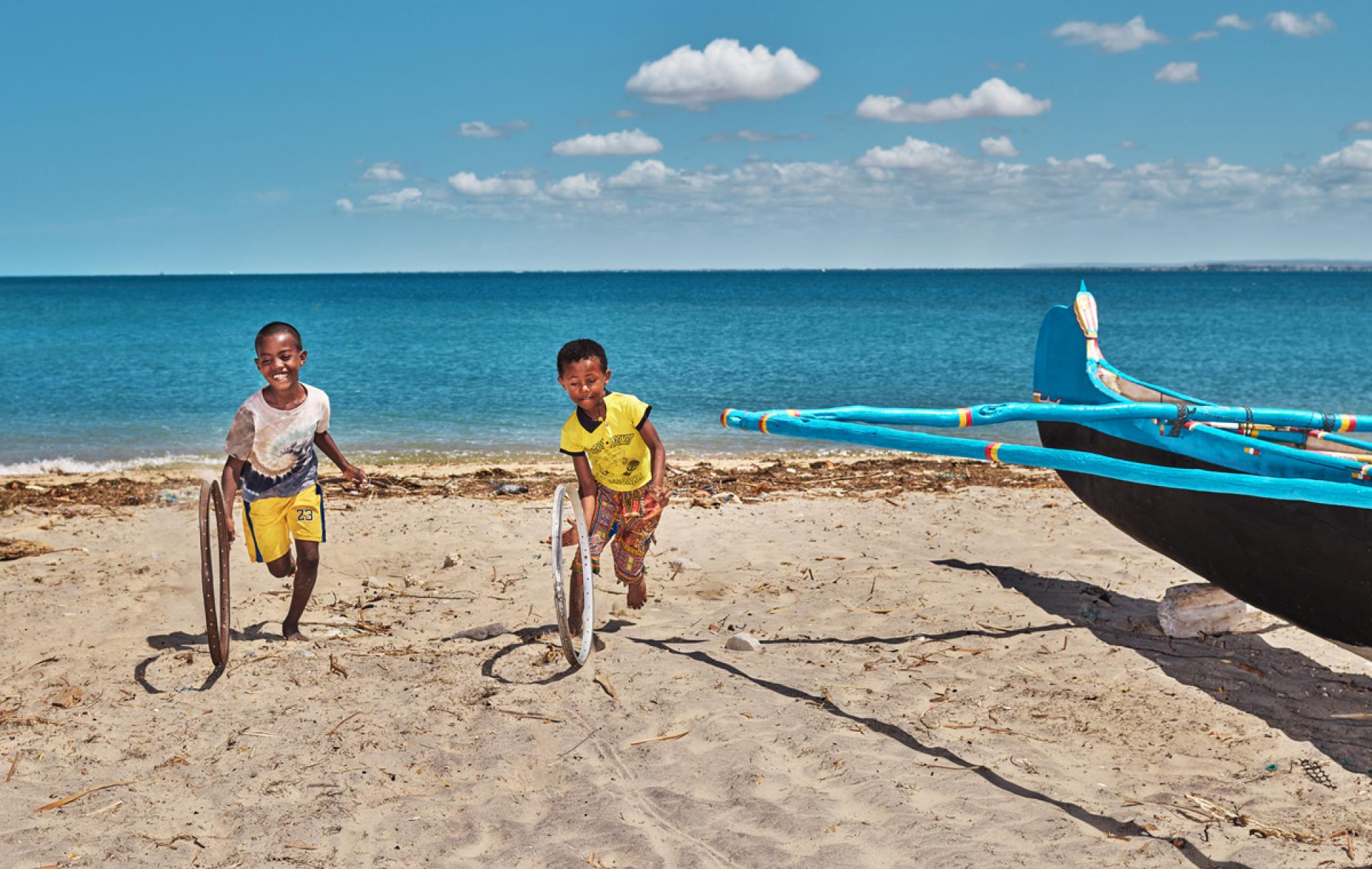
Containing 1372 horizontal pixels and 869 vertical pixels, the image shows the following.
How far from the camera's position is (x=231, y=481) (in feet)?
16.2

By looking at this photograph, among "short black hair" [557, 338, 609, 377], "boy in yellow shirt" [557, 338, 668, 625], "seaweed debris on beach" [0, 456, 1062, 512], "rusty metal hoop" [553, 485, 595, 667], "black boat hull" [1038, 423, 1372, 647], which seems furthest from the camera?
"seaweed debris on beach" [0, 456, 1062, 512]

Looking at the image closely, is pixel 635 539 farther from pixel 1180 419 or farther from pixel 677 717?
pixel 1180 419

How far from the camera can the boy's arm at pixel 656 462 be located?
511cm

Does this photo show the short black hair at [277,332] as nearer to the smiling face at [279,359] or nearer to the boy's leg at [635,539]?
the smiling face at [279,359]

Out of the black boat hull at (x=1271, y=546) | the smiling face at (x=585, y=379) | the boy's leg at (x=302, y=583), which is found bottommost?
the boy's leg at (x=302, y=583)

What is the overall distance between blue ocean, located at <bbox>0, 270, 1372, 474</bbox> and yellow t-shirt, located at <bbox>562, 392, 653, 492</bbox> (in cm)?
829

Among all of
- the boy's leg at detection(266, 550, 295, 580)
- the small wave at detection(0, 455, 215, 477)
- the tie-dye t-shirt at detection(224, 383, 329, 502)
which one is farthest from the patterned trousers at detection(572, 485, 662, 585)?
the small wave at detection(0, 455, 215, 477)

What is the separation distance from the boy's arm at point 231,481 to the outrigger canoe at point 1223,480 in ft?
8.30

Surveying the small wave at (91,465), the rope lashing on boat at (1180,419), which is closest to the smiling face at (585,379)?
the rope lashing on boat at (1180,419)

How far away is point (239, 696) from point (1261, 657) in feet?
17.4

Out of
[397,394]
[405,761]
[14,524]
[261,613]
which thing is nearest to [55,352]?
[397,394]

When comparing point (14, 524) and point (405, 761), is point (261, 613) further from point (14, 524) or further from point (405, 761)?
point (14, 524)

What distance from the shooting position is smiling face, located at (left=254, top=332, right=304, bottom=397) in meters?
4.84

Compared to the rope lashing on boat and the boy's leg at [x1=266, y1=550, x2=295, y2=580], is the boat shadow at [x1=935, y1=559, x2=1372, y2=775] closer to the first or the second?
the rope lashing on boat
